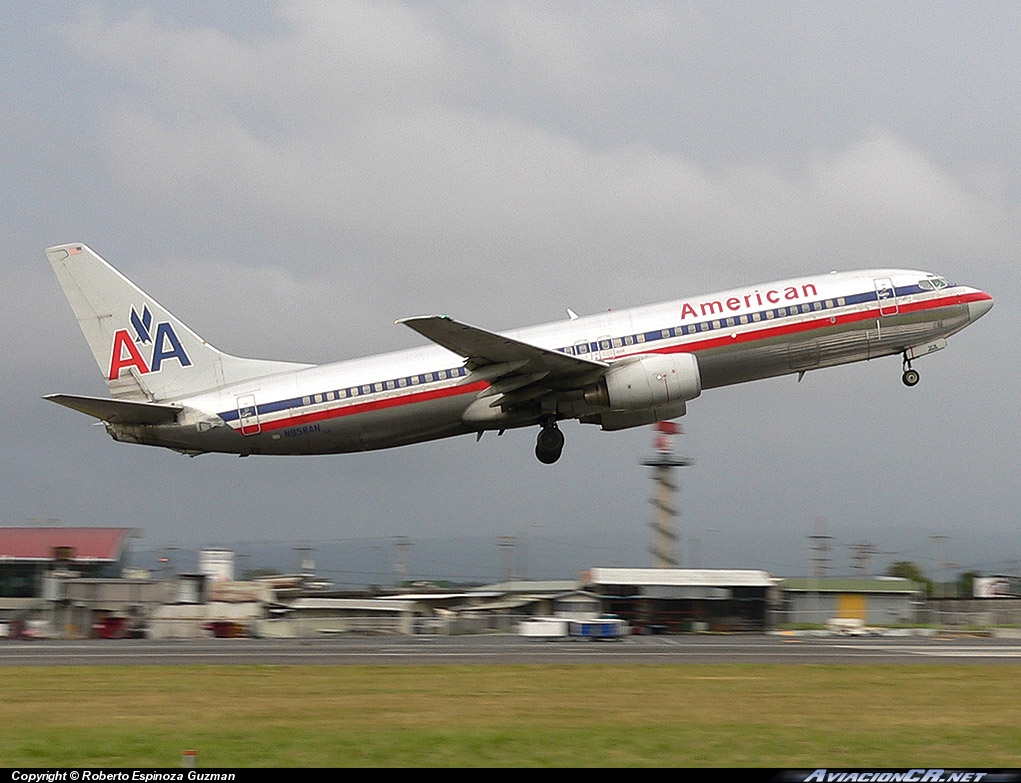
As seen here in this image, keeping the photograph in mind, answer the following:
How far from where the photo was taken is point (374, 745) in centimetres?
2061

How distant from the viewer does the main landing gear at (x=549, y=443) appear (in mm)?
41062

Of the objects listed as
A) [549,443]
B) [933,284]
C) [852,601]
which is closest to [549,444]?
[549,443]

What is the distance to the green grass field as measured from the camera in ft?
65.4

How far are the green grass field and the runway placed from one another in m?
2.77

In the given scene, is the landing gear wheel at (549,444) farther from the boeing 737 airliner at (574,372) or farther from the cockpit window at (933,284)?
the cockpit window at (933,284)

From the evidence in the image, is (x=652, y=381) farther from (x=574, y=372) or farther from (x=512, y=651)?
(x=512, y=651)

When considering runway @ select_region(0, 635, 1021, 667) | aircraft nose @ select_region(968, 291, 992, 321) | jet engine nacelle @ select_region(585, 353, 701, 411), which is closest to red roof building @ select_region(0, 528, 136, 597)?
runway @ select_region(0, 635, 1021, 667)

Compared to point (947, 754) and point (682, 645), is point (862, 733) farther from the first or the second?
point (682, 645)

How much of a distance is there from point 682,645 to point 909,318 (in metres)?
13.8

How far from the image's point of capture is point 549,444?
41188mm

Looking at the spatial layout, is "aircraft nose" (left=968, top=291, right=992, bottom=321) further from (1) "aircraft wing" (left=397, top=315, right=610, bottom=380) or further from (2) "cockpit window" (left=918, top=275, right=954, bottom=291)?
(1) "aircraft wing" (left=397, top=315, right=610, bottom=380)

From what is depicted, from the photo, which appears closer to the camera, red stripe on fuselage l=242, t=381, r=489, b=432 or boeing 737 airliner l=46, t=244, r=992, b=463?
boeing 737 airliner l=46, t=244, r=992, b=463

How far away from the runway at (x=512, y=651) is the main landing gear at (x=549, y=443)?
20.1ft

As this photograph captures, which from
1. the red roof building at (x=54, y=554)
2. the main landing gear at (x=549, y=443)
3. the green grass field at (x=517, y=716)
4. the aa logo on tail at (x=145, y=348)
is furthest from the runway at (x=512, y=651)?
the red roof building at (x=54, y=554)
